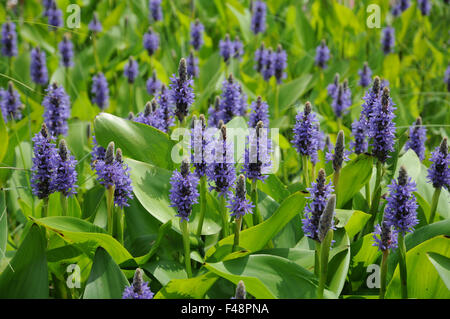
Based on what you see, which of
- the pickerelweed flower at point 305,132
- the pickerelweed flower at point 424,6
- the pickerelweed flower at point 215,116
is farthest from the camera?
the pickerelweed flower at point 424,6

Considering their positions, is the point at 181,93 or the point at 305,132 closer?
the point at 305,132

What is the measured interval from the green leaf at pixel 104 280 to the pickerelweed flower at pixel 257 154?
70 cm

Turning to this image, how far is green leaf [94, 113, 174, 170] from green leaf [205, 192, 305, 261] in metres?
0.58

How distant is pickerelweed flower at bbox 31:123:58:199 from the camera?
2.41 metres

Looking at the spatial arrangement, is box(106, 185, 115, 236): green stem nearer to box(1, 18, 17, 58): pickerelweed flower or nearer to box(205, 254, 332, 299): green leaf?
box(205, 254, 332, 299): green leaf

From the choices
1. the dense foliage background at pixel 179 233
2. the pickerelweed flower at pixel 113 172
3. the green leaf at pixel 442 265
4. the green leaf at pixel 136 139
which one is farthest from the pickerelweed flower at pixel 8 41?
the green leaf at pixel 442 265

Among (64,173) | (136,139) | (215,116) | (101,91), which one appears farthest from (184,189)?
(101,91)

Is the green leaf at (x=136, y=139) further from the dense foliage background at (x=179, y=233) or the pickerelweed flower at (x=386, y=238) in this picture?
the pickerelweed flower at (x=386, y=238)

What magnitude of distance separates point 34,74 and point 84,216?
6.66 ft

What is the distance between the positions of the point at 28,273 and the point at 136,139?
856mm

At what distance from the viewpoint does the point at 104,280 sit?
2.21 m

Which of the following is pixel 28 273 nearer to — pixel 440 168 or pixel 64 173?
pixel 64 173

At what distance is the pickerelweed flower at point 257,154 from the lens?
2.46 m

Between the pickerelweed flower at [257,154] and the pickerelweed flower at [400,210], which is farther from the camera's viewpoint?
the pickerelweed flower at [257,154]
